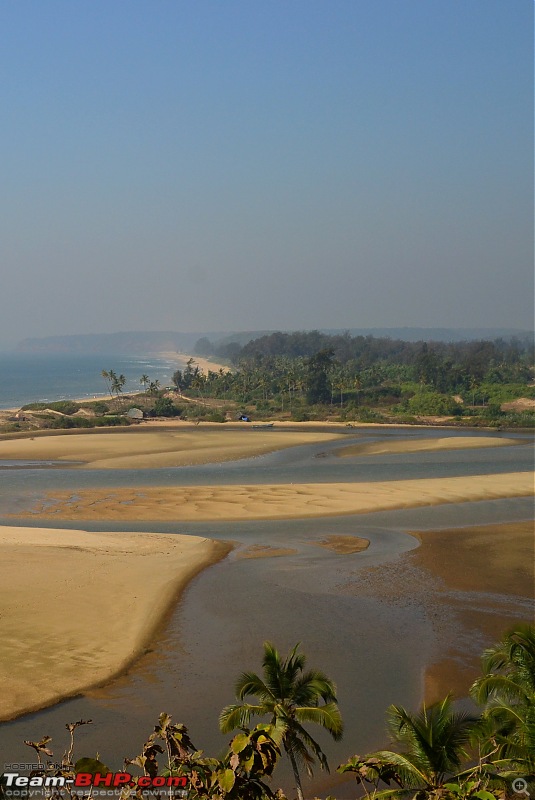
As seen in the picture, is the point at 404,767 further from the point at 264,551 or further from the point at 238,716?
the point at 264,551

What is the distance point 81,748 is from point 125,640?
5.63 m

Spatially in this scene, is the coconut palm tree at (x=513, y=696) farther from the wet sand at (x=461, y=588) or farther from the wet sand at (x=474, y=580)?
the wet sand at (x=474, y=580)

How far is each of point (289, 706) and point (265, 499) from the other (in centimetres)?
3063

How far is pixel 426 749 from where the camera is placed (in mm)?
10031

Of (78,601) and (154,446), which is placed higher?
(78,601)

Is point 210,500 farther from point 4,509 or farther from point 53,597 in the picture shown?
point 53,597

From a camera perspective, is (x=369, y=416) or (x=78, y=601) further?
(x=369, y=416)

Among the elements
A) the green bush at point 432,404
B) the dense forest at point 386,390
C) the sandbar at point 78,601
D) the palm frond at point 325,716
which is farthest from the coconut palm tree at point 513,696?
the green bush at point 432,404

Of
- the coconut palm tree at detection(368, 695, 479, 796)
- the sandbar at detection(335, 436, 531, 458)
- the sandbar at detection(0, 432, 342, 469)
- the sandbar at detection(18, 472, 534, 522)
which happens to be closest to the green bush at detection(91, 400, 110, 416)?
the sandbar at detection(0, 432, 342, 469)

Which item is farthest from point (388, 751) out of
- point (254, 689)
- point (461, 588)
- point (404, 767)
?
point (461, 588)

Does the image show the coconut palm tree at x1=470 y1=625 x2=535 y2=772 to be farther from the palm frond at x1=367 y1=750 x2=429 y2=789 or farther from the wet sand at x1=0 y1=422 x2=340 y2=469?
the wet sand at x1=0 y1=422 x2=340 y2=469

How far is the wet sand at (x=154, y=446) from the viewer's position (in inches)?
2333

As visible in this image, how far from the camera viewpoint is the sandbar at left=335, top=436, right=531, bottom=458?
6400 centimetres

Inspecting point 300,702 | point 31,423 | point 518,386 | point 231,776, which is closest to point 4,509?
point 300,702
